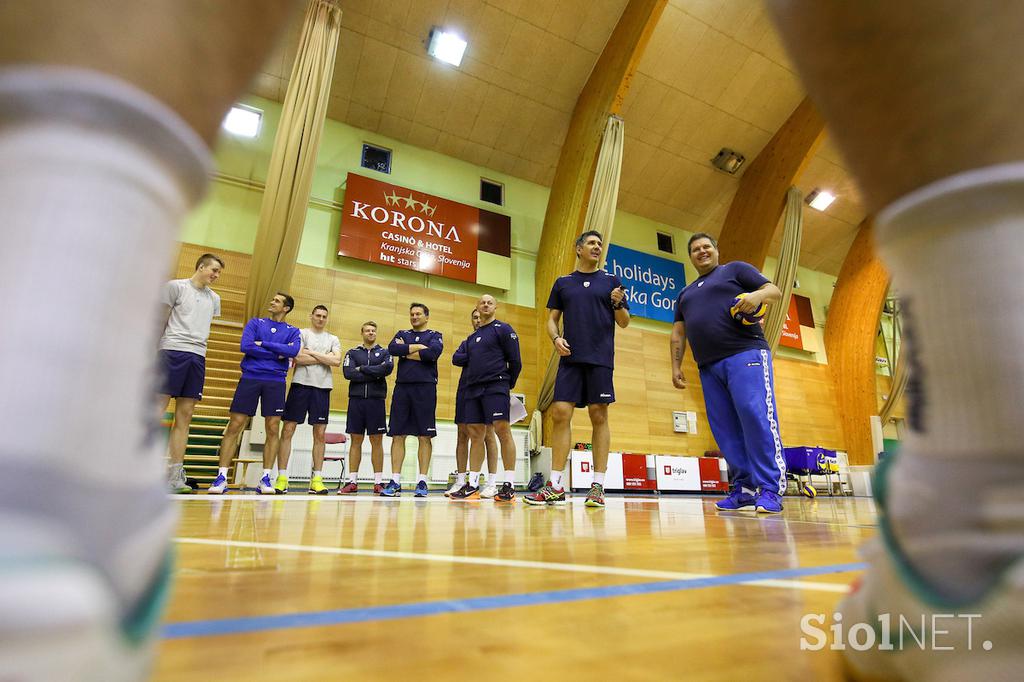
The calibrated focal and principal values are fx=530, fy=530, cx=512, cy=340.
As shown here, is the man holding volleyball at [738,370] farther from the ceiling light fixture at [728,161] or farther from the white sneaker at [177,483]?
the ceiling light fixture at [728,161]

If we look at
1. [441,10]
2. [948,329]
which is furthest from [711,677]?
[441,10]

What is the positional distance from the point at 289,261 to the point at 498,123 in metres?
3.49

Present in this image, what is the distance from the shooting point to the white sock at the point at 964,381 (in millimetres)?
267

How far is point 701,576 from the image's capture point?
593 mm

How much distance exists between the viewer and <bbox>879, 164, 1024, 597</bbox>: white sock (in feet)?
0.88

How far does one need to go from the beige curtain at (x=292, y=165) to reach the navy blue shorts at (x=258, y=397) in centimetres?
151

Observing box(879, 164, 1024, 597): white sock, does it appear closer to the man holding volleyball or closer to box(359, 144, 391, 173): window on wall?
the man holding volleyball

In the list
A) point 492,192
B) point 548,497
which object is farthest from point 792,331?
point 548,497

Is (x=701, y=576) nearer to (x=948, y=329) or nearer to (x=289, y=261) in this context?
(x=948, y=329)

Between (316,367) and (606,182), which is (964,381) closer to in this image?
(316,367)

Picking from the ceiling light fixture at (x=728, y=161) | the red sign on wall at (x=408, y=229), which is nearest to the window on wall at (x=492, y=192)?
the red sign on wall at (x=408, y=229)

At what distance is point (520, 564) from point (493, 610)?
10.5 inches

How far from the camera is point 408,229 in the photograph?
648cm

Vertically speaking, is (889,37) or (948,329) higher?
(889,37)
